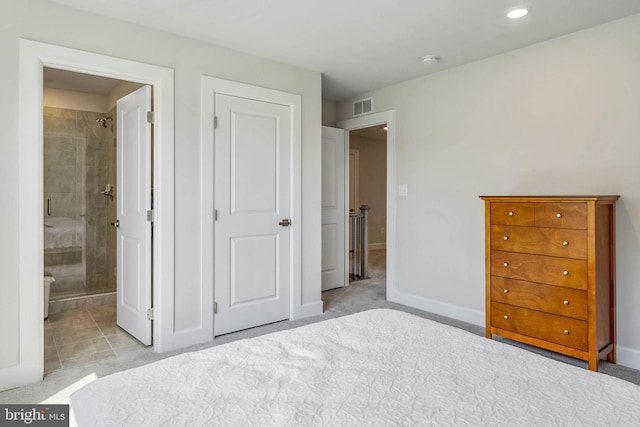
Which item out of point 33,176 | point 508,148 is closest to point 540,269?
point 508,148

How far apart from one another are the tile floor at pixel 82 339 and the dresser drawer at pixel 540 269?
276cm

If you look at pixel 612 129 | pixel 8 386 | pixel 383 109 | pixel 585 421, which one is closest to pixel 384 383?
pixel 585 421

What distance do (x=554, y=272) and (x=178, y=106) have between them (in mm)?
2911

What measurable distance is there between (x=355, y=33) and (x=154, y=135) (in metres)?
1.67

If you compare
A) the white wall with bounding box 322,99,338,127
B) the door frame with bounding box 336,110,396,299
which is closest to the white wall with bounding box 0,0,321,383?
the door frame with bounding box 336,110,396,299

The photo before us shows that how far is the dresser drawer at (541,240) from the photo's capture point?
2.54 meters

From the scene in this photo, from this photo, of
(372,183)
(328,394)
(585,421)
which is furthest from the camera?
(372,183)

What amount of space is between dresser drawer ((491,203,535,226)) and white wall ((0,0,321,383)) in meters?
1.63

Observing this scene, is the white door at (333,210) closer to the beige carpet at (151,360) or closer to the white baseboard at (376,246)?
the beige carpet at (151,360)

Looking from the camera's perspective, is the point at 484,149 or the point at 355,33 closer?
the point at 355,33

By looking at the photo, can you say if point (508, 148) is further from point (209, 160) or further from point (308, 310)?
point (209, 160)

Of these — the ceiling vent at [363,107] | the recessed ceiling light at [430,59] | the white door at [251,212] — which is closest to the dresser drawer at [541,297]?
the white door at [251,212]

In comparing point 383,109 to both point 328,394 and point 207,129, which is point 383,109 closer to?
point 207,129

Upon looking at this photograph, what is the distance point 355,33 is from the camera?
2926 mm
